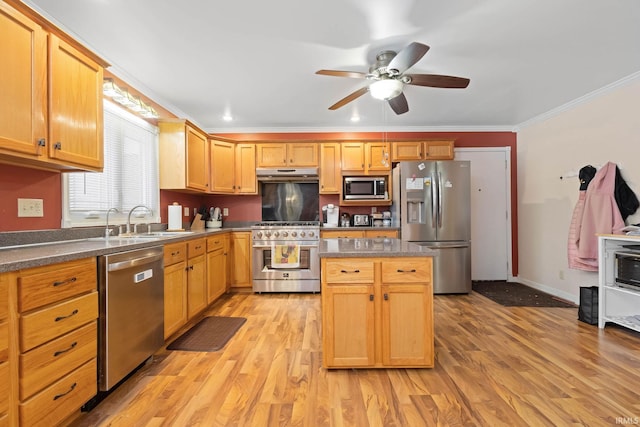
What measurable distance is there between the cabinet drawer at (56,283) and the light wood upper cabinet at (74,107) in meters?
0.74

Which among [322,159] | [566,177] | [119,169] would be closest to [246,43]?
[119,169]

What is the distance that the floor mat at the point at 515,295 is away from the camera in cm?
360

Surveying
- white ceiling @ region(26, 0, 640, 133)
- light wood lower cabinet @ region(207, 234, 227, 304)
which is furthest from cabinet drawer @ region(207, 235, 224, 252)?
white ceiling @ region(26, 0, 640, 133)

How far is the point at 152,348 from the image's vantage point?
221cm

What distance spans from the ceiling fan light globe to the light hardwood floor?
2.28 m

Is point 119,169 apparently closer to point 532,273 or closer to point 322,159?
point 322,159

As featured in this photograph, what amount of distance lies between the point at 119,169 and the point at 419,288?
10.0ft

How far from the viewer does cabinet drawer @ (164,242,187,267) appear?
2543mm

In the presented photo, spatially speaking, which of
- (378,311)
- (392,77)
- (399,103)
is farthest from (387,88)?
(378,311)

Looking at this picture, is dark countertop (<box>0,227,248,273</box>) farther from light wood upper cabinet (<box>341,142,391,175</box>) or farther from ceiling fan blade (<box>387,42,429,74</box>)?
light wood upper cabinet (<box>341,142,391,175</box>)

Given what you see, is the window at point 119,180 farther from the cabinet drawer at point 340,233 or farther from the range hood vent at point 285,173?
the cabinet drawer at point 340,233

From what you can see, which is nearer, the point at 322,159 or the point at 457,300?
the point at 457,300

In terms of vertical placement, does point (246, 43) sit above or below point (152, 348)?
above

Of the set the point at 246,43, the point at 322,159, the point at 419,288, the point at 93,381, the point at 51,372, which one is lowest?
the point at 93,381
